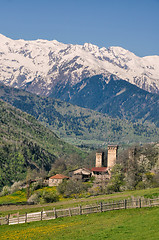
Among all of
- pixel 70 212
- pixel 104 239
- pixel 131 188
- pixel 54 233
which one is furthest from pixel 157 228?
pixel 131 188

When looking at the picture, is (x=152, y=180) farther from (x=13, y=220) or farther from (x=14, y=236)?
(x=14, y=236)

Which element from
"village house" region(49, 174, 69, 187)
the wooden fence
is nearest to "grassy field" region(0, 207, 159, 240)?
the wooden fence

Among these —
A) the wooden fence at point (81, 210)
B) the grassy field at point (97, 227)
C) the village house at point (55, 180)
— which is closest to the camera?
the grassy field at point (97, 227)

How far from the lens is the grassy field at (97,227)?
52722mm

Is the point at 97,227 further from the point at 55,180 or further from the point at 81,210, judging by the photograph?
the point at 55,180

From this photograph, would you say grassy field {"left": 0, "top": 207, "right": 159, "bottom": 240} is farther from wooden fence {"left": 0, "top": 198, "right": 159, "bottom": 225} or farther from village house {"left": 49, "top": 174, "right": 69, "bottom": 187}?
village house {"left": 49, "top": 174, "right": 69, "bottom": 187}

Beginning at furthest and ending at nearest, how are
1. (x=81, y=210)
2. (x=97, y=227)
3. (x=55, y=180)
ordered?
(x=55, y=180) < (x=81, y=210) < (x=97, y=227)

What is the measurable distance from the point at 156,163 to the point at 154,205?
3821 inches

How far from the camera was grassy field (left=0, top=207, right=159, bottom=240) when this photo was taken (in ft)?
173

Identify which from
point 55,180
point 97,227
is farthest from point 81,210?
point 55,180

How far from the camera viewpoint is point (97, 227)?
197 ft

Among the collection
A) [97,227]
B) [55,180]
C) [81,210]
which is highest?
[55,180]

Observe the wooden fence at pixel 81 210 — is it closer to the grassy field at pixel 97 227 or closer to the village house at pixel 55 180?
the grassy field at pixel 97 227

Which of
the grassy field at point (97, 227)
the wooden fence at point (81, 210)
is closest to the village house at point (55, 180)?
the wooden fence at point (81, 210)
